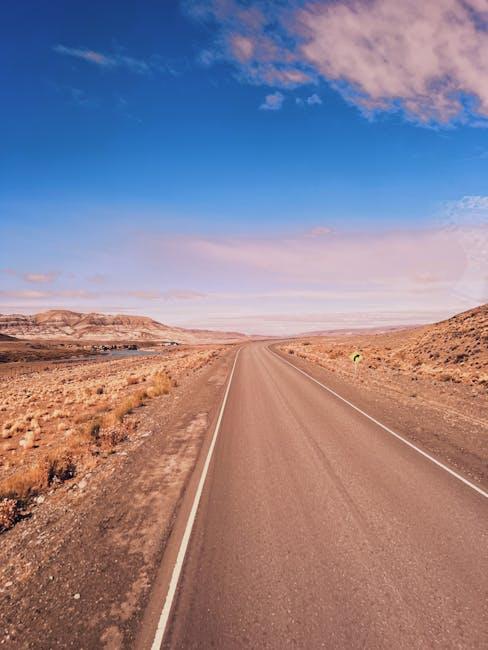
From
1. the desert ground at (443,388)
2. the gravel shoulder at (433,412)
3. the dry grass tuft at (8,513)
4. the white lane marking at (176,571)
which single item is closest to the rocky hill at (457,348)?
the desert ground at (443,388)

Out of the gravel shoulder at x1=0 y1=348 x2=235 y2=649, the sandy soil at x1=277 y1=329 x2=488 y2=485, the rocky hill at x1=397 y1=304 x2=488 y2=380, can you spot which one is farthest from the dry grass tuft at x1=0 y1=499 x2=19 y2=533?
the rocky hill at x1=397 y1=304 x2=488 y2=380

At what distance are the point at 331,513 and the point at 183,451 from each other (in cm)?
522

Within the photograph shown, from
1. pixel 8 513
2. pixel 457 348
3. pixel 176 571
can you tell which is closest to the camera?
pixel 176 571

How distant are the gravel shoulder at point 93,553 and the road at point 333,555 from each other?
2.25 ft

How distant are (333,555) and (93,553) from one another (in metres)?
3.76

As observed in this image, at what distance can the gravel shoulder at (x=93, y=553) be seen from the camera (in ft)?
13.9

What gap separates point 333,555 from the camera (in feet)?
17.3

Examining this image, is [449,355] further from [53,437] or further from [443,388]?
[53,437]

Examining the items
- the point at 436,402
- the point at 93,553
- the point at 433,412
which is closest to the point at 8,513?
the point at 93,553

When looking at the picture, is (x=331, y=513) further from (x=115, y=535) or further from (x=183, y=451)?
(x=183, y=451)

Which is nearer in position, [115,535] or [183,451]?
[115,535]

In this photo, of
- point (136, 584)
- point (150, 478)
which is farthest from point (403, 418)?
point (136, 584)

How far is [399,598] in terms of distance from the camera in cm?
441

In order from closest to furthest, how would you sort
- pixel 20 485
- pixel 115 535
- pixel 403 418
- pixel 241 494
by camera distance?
pixel 115 535 < pixel 241 494 < pixel 20 485 < pixel 403 418
